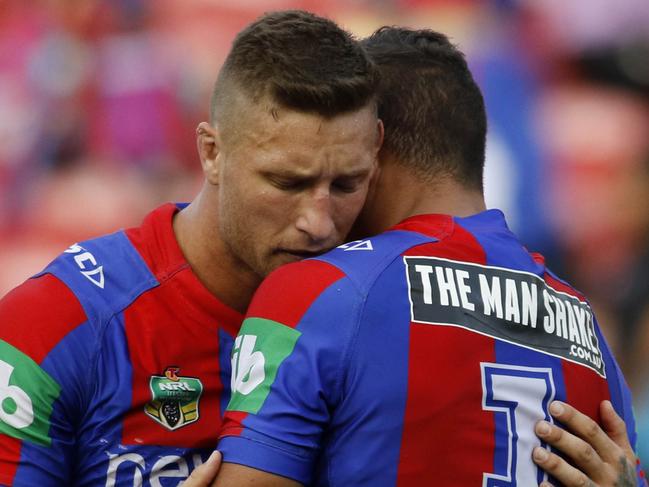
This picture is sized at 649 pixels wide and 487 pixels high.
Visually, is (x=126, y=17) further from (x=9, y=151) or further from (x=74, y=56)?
(x=9, y=151)

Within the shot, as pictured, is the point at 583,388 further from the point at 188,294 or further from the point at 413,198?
the point at 188,294

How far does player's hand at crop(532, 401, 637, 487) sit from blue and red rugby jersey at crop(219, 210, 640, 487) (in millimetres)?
37

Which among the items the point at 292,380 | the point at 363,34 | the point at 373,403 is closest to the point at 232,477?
the point at 292,380

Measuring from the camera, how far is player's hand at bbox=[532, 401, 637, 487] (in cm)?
252

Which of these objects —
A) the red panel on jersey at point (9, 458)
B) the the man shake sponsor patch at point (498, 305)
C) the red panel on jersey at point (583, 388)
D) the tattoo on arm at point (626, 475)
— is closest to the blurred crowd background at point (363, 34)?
the tattoo on arm at point (626, 475)

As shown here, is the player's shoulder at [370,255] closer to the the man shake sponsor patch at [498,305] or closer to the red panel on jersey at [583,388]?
the the man shake sponsor patch at [498,305]

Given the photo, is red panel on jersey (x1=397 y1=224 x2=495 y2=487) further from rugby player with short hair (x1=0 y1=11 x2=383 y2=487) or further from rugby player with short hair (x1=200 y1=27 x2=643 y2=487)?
rugby player with short hair (x1=0 y1=11 x2=383 y2=487)

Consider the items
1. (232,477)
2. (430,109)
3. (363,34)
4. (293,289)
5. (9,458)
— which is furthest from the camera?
(363,34)

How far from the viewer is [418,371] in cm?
240

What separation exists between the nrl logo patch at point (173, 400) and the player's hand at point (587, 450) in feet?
2.95

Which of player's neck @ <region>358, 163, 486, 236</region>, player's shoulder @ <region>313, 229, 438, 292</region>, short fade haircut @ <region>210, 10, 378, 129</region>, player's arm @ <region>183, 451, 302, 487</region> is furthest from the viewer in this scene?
player's neck @ <region>358, 163, 486, 236</region>

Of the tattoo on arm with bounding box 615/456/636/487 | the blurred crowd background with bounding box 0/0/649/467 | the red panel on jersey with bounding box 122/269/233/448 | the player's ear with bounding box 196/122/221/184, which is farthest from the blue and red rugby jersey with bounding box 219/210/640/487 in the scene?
the blurred crowd background with bounding box 0/0/649/467

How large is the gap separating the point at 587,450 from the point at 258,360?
853 mm

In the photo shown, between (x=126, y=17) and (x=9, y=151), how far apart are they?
1.20 metres
